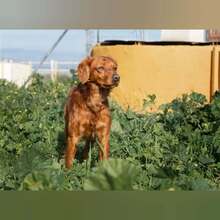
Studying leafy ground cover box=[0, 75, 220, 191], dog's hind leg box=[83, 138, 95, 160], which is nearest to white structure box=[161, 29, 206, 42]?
leafy ground cover box=[0, 75, 220, 191]

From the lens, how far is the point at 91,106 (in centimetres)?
378

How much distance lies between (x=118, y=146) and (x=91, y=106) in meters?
0.25

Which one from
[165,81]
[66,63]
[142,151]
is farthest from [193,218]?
[66,63]

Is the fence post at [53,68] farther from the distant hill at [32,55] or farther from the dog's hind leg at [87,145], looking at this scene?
the dog's hind leg at [87,145]

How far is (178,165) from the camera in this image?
377cm


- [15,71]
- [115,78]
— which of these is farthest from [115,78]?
[15,71]

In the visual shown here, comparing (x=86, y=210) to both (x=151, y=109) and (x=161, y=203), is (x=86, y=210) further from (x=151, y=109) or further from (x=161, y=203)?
(x=151, y=109)

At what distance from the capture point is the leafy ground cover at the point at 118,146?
375 cm

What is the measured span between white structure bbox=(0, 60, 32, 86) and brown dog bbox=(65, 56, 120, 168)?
26 cm

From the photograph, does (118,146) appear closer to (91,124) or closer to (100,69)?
(91,124)

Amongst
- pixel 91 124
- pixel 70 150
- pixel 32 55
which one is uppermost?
pixel 32 55

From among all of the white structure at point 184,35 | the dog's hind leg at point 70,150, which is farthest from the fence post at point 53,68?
the white structure at point 184,35

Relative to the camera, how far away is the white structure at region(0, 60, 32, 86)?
3.80 m

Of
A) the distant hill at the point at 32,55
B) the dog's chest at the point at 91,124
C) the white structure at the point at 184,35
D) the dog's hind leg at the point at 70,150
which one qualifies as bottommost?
the dog's hind leg at the point at 70,150
